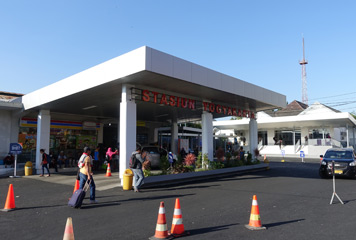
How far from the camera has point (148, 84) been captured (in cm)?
1172

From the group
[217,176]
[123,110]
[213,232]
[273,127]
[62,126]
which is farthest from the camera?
[273,127]

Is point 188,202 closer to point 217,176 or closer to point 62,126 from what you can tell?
point 217,176

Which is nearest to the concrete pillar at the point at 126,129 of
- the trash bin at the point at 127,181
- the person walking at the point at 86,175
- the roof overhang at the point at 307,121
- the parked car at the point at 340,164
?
the trash bin at the point at 127,181

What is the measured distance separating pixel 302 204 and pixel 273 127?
32.8 meters

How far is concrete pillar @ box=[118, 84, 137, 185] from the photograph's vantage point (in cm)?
1095

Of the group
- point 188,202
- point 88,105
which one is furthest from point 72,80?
point 188,202

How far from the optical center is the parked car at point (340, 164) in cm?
1297

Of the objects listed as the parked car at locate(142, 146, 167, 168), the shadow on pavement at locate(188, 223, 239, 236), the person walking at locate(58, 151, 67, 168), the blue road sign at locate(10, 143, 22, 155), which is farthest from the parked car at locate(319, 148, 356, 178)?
the person walking at locate(58, 151, 67, 168)

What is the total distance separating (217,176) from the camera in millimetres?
14281

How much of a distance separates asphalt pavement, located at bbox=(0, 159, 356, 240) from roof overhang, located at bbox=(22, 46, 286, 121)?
14.3 ft

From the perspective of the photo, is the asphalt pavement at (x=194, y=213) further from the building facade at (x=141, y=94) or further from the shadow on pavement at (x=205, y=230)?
the building facade at (x=141, y=94)

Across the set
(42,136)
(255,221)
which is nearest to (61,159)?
(42,136)

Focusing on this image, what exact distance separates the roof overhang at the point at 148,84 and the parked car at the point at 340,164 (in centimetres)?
466

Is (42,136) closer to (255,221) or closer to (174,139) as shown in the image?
(174,139)
